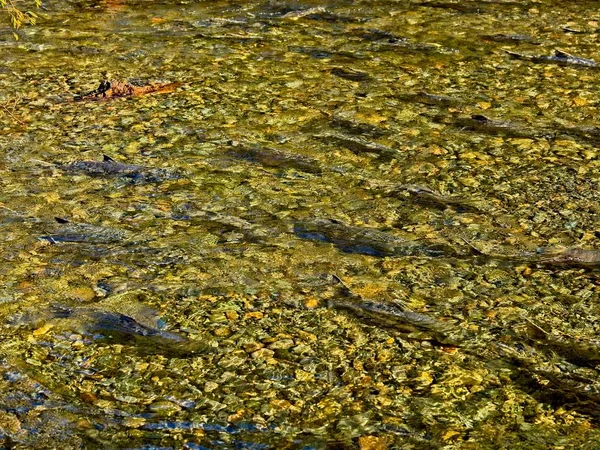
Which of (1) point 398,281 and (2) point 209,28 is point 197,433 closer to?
(1) point 398,281

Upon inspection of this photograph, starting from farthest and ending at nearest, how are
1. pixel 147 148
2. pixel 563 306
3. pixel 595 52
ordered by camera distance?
pixel 595 52
pixel 147 148
pixel 563 306

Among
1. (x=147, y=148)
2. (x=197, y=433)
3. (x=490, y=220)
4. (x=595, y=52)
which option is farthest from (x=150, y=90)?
(x=197, y=433)

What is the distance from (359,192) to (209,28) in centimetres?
346

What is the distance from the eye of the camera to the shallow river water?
426 centimetres

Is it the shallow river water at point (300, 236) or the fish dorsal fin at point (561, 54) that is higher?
the fish dorsal fin at point (561, 54)

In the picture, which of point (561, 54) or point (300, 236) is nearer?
point (300, 236)

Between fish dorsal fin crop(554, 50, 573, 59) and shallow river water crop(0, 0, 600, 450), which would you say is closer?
shallow river water crop(0, 0, 600, 450)

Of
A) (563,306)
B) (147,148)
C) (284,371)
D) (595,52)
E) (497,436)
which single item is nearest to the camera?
(497,436)

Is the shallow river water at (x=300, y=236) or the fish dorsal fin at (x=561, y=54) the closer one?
the shallow river water at (x=300, y=236)

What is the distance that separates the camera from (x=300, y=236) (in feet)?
18.6

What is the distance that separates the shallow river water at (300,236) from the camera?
4258 mm

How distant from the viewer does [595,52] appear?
8617mm

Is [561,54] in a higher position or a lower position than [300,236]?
higher

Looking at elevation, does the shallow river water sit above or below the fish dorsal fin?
below
